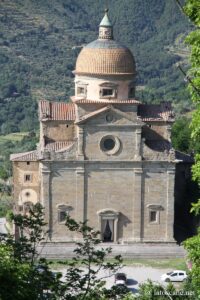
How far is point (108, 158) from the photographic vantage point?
40.6 m

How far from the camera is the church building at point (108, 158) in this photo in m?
40.4

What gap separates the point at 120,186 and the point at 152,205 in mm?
1825

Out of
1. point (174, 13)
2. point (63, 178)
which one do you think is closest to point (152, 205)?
point (63, 178)

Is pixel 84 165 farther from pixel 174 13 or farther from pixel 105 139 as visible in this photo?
pixel 174 13

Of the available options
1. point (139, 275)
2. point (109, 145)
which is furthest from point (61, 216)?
point (139, 275)

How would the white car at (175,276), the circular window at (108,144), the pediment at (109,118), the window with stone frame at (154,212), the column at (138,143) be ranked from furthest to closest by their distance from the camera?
1. the window with stone frame at (154,212)
2. the circular window at (108,144)
3. the column at (138,143)
4. the pediment at (109,118)
5. the white car at (175,276)

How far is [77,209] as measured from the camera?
40875mm

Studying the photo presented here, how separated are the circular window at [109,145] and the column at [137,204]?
1.46 m

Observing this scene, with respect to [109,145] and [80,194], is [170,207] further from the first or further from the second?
[80,194]

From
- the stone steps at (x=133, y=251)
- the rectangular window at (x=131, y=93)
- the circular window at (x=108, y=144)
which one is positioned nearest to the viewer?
the stone steps at (x=133, y=251)

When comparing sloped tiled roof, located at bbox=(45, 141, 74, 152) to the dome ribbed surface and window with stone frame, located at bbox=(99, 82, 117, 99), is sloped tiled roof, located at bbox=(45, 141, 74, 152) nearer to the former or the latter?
window with stone frame, located at bbox=(99, 82, 117, 99)

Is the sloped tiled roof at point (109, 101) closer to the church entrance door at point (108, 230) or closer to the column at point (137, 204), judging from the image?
the column at point (137, 204)

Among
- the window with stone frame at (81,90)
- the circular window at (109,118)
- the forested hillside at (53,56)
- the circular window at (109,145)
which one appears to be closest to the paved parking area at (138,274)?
the circular window at (109,145)

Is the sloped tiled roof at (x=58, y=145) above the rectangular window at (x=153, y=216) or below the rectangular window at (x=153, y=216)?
above
